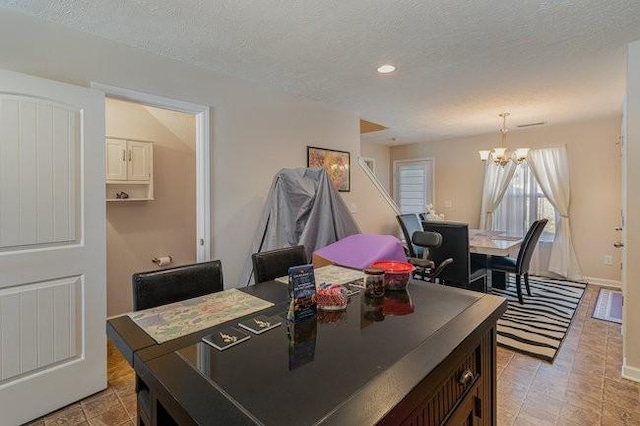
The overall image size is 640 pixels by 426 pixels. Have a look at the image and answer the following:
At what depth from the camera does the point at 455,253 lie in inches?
133

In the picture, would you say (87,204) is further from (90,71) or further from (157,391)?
(157,391)

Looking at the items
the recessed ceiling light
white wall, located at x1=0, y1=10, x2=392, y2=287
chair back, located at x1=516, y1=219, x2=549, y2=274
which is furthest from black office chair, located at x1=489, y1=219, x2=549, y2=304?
the recessed ceiling light

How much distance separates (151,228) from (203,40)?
7.04 feet

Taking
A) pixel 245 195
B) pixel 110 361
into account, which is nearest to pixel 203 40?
pixel 245 195

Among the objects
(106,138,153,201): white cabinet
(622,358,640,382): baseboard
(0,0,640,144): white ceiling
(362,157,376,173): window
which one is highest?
(0,0,640,144): white ceiling

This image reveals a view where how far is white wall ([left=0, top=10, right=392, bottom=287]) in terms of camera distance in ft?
6.44

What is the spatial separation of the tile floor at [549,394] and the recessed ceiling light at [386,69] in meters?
2.49

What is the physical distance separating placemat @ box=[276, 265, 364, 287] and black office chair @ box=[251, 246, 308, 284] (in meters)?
0.12

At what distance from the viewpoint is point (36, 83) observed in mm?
1848

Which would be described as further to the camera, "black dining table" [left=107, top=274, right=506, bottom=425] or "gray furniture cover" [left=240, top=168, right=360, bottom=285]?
"gray furniture cover" [left=240, top=168, right=360, bottom=285]

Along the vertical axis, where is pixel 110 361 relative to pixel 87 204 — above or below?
below

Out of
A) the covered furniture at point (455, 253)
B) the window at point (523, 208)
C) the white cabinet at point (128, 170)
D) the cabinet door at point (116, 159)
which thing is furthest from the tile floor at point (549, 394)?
the window at point (523, 208)

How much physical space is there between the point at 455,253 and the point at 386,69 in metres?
1.94

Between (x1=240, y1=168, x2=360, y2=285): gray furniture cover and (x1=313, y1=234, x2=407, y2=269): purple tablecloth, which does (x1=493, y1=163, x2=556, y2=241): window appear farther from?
(x1=313, y1=234, x2=407, y2=269): purple tablecloth
